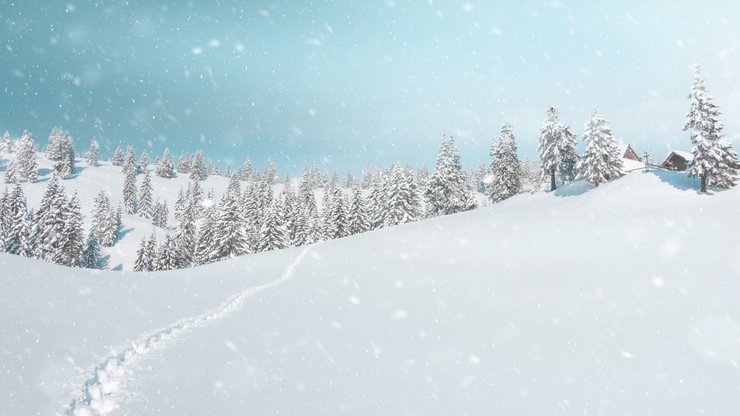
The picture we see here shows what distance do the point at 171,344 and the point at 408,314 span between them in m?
9.52

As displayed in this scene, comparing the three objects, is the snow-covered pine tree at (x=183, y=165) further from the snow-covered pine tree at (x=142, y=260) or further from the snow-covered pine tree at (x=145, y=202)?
the snow-covered pine tree at (x=142, y=260)

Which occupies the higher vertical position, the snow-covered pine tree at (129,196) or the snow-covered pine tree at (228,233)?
the snow-covered pine tree at (129,196)

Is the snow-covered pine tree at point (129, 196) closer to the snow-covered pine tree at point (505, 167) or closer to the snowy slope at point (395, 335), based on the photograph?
the snow-covered pine tree at point (505, 167)

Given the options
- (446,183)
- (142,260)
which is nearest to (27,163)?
(142,260)

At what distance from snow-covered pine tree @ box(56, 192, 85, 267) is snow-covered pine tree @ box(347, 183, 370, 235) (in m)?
35.2

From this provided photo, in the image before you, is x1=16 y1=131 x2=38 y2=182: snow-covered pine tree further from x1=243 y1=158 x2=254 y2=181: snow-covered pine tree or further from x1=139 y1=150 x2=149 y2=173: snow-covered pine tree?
x1=243 y1=158 x2=254 y2=181: snow-covered pine tree

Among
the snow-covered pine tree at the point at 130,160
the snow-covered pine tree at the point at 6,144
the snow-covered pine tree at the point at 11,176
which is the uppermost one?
the snow-covered pine tree at the point at 6,144

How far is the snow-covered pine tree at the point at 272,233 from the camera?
5628 cm

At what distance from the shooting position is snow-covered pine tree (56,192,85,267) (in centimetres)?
5428

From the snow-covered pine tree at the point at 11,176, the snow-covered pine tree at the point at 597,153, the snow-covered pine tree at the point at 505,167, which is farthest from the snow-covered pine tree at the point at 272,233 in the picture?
the snow-covered pine tree at the point at 11,176

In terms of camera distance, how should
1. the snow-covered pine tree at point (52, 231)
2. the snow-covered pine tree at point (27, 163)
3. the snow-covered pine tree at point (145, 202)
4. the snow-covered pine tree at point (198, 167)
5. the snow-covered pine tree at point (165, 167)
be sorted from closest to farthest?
the snow-covered pine tree at point (52, 231)
the snow-covered pine tree at point (27, 163)
the snow-covered pine tree at point (145, 202)
the snow-covered pine tree at point (165, 167)
the snow-covered pine tree at point (198, 167)

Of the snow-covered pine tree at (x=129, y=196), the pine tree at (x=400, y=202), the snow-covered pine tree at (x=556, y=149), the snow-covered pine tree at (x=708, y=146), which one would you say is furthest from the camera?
the snow-covered pine tree at (x=129, y=196)

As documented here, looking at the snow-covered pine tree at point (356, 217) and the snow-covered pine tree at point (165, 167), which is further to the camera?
the snow-covered pine tree at point (165, 167)

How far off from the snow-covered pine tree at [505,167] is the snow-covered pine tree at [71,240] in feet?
186
